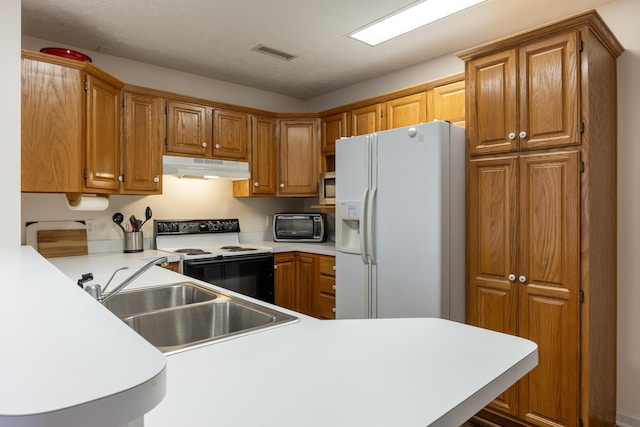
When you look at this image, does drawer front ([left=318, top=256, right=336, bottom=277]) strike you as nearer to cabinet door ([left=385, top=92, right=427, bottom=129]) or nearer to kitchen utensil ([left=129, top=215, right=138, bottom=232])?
cabinet door ([left=385, top=92, right=427, bottom=129])

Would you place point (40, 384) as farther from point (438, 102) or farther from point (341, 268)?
point (438, 102)

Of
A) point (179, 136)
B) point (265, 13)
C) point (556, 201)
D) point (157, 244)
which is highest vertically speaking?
point (265, 13)

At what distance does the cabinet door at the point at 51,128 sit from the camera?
7.66 ft

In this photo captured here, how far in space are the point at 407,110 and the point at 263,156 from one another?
4.81ft

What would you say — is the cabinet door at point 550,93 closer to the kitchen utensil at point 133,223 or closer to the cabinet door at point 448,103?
the cabinet door at point 448,103

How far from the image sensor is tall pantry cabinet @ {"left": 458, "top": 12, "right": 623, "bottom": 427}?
195 cm

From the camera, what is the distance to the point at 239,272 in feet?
10.7

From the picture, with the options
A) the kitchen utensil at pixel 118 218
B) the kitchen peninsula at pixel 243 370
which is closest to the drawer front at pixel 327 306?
the kitchen utensil at pixel 118 218

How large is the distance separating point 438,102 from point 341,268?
144 centimetres

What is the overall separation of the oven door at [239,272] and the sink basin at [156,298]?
1.09m

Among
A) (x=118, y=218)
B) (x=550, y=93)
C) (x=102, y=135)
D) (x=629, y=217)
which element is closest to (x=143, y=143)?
(x=102, y=135)

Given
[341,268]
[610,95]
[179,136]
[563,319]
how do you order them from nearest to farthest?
[563,319], [610,95], [341,268], [179,136]

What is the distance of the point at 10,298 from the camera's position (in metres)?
0.65

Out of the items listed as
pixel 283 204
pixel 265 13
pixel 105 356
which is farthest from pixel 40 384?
pixel 283 204
